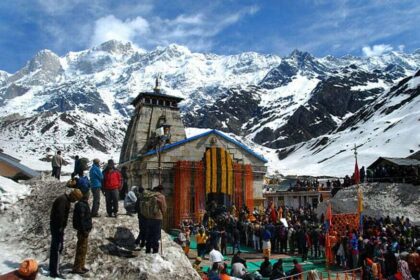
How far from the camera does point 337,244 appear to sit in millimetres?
18141

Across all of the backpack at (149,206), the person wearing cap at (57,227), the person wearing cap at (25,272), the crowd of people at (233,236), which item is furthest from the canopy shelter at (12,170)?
the person wearing cap at (25,272)

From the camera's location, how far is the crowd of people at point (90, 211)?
8898mm

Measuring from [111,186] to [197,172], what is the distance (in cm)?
1690

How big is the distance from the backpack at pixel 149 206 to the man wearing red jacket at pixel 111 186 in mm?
1539

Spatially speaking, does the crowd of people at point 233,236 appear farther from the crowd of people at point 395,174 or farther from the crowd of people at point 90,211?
the crowd of people at point 395,174

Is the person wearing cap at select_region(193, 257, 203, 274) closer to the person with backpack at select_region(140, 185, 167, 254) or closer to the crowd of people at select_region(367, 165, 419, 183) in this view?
the person with backpack at select_region(140, 185, 167, 254)

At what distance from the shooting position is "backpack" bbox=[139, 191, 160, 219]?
1067cm

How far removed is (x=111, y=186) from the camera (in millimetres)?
11977

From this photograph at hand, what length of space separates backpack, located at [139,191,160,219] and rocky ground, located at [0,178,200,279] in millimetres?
1050

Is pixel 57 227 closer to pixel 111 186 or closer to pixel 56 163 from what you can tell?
pixel 111 186

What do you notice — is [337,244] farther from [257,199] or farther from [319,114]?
[319,114]

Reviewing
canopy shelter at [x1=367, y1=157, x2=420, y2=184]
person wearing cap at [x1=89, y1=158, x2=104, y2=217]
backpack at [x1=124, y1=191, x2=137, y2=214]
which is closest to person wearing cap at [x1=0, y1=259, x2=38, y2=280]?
person wearing cap at [x1=89, y1=158, x2=104, y2=217]

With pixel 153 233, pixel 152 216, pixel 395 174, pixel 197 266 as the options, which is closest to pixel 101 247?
pixel 153 233

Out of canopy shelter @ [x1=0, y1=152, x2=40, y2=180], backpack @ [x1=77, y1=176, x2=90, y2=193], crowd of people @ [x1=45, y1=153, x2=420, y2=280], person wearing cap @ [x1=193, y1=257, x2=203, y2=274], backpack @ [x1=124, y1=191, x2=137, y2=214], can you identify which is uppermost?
canopy shelter @ [x1=0, y1=152, x2=40, y2=180]
